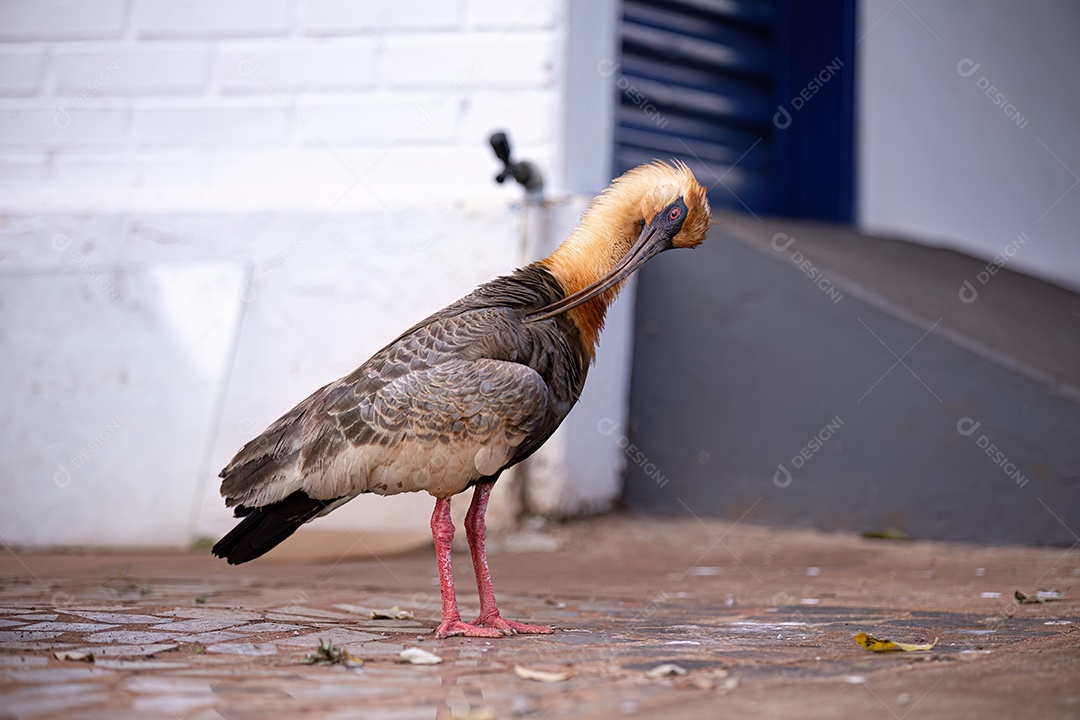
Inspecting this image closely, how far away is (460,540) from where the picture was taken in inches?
238

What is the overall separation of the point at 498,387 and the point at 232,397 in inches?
123

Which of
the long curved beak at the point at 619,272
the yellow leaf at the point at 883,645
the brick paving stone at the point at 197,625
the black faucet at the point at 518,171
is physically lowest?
the brick paving stone at the point at 197,625

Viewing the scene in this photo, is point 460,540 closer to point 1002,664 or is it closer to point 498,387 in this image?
point 498,387

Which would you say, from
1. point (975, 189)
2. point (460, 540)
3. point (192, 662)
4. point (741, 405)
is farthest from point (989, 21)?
point (192, 662)

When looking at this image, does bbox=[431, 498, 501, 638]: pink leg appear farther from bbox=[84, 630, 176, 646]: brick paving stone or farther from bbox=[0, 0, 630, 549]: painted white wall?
bbox=[0, 0, 630, 549]: painted white wall

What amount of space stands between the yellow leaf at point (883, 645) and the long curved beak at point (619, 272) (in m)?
1.41

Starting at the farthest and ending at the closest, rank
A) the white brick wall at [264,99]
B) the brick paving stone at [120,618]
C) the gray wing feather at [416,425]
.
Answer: the white brick wall at [264,99]
the brick paving stone at [120,618]
the gray wing feather at [416,425]

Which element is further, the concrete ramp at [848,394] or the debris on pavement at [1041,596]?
the concrete ramp at [848,394]

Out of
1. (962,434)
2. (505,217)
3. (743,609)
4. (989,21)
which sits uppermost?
(989,21)

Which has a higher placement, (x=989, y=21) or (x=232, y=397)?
(x=989, y=21)

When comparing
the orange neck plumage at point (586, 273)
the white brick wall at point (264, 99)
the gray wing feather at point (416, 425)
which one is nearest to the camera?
the gray wing feather at point (416, 425)

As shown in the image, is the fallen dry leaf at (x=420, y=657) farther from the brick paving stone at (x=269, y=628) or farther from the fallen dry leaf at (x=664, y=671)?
the brick paving stone at (x=269, y=628)

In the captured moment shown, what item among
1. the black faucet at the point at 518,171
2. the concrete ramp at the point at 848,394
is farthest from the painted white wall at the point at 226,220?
the concrete ramp at the point at 848,394

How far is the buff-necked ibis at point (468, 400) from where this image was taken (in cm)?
355
